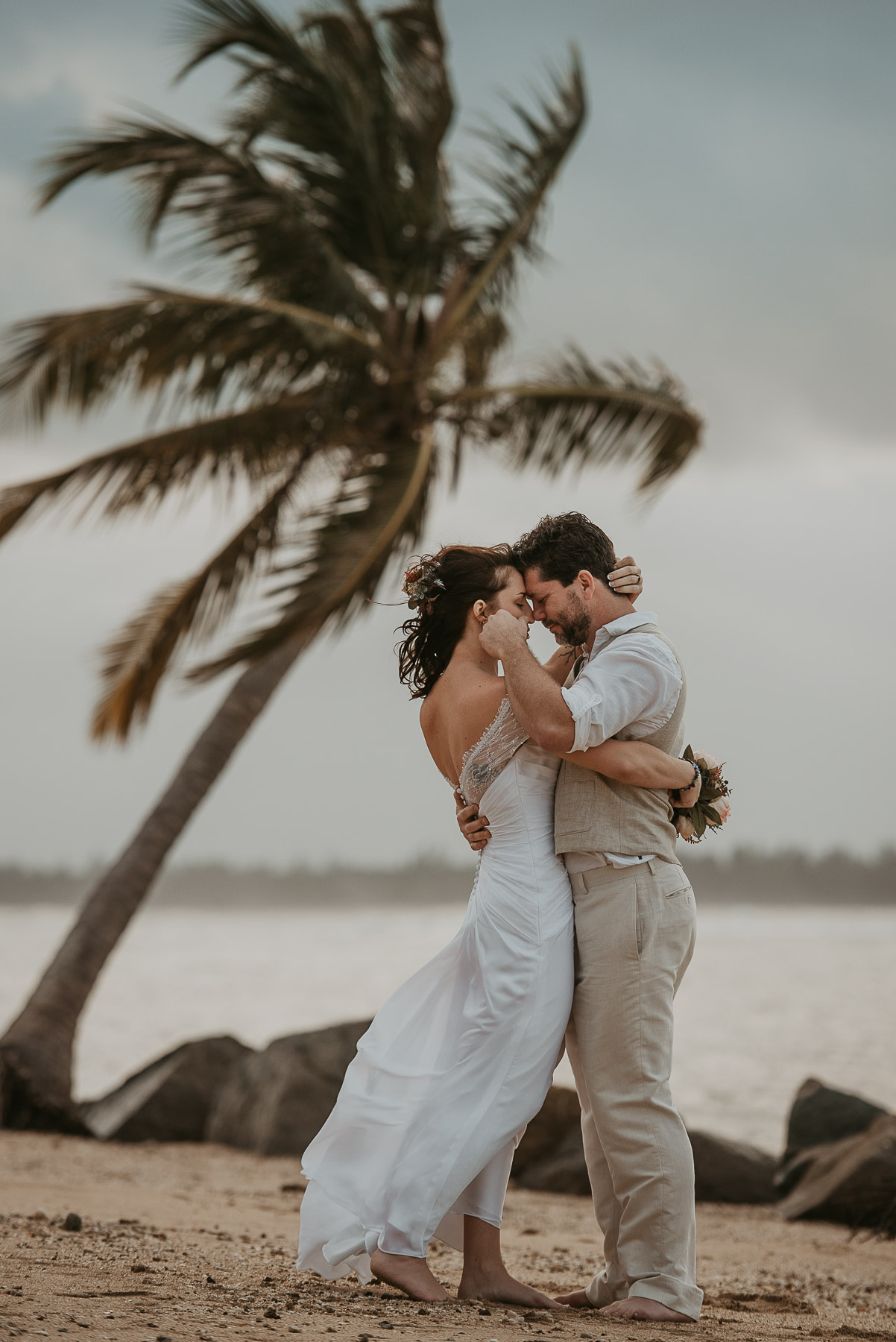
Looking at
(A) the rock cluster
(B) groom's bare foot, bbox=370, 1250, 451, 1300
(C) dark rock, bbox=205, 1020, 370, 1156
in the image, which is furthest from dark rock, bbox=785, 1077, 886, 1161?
(B) groom's bare foot, bbox=370, 1250, 451, 1300

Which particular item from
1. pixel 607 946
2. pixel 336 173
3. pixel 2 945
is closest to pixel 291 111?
pixel 336 173

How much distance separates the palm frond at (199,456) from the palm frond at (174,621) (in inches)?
13.0

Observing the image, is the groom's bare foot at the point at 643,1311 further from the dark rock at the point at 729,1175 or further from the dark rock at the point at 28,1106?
the dark rock at the point at 28,1106

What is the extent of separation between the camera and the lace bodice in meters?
3.63

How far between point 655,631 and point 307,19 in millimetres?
7420

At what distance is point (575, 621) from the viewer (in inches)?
143

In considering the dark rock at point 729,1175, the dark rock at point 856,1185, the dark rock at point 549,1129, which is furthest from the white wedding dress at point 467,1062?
the dark rock at point 729,1175

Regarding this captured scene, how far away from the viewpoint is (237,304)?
27.1 ft

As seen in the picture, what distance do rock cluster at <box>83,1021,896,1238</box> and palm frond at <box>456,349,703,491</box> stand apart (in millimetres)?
4571

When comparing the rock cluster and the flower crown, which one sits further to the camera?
the rock cluster

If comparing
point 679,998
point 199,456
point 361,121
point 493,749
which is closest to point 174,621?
point 199,456

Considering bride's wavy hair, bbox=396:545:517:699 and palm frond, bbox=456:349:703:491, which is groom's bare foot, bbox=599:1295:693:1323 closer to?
bride's wavy hair, bbox=396:545:517:699

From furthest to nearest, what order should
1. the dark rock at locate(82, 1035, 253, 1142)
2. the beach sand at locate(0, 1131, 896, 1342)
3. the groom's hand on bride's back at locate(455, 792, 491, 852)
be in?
the dark rock at locate(82, 1035, 253, 1142) < the groom's hand on bride's back at locate(455, 792, 491, 852) < the beach sand at locate(0, 1131, 896, 1342)

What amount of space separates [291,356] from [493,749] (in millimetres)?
6096
